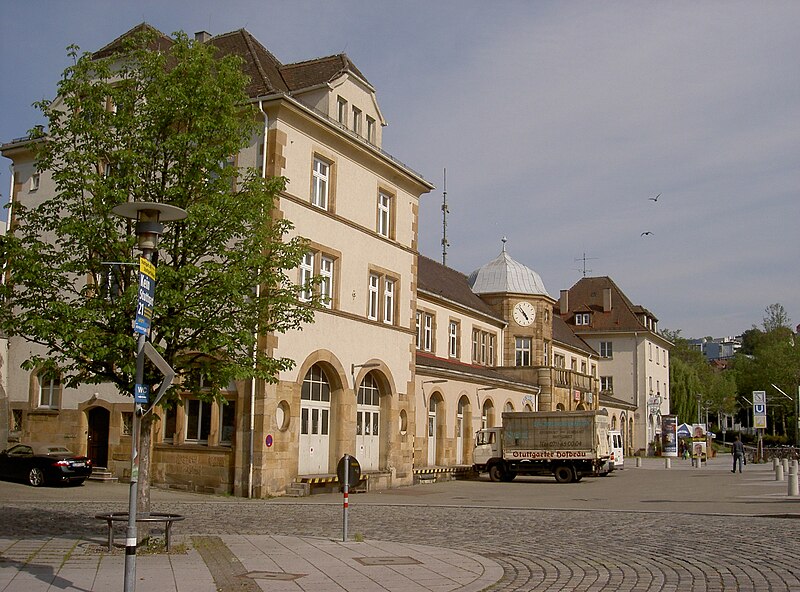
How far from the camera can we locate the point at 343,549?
13875 mm

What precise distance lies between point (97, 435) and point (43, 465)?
9.78ft

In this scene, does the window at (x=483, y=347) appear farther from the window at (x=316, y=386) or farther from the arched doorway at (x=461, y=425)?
the window at (x=316, y=386)

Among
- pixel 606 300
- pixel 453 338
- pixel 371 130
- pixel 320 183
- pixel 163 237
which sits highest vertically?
pixel 371 130

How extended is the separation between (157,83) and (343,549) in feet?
25.4

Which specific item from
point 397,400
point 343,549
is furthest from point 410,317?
point 343,549

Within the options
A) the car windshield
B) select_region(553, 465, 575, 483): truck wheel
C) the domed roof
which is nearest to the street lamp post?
the car windshield

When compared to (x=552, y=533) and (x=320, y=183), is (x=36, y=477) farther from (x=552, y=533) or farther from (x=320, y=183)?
(x=552, y=533)

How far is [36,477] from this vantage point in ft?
86.5

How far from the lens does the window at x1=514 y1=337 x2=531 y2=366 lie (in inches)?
2071

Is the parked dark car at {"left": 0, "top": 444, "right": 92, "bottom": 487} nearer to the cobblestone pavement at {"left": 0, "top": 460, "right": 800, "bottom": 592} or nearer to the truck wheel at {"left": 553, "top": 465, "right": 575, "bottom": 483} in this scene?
the cobblestone pavement at {"left": 0, "top": 460, "right": 800, "bottom": 592}

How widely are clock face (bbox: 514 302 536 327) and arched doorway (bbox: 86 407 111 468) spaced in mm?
28608

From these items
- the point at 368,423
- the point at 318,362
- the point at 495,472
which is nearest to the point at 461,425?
the point at 495,472

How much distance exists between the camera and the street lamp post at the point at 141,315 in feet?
29.1

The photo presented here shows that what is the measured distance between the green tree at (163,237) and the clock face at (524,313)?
38.8m
